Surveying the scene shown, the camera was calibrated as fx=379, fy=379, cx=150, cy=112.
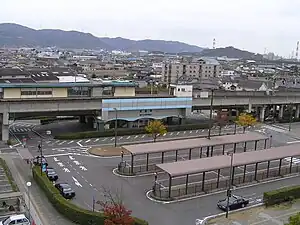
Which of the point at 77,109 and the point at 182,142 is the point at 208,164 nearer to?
the point at 182,142

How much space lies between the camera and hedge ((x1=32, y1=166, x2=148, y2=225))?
A: 50.0 feet

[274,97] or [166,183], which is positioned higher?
[274,97]

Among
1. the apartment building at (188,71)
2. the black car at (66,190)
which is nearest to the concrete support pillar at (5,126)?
the black car at (66,190)

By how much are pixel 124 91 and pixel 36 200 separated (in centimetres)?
1831

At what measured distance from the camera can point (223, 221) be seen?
654 inches

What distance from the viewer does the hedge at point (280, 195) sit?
60.5 feet

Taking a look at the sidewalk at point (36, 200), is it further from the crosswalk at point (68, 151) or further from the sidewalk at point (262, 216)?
the sidewalk at point (262, 216)

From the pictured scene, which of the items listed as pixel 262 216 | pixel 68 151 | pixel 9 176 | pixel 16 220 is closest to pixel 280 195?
pixel 262 216

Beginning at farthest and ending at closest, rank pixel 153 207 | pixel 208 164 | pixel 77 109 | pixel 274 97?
pixel 274 97
pixel 77 109
pixel 208 164
pixel 153 207

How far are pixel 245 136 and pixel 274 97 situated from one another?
17.1m

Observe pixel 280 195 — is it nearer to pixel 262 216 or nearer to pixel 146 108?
pixel 262 216

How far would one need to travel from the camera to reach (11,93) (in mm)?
30250

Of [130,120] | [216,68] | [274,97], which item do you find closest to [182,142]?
[130,120]

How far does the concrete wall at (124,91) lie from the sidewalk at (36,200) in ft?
42.3
